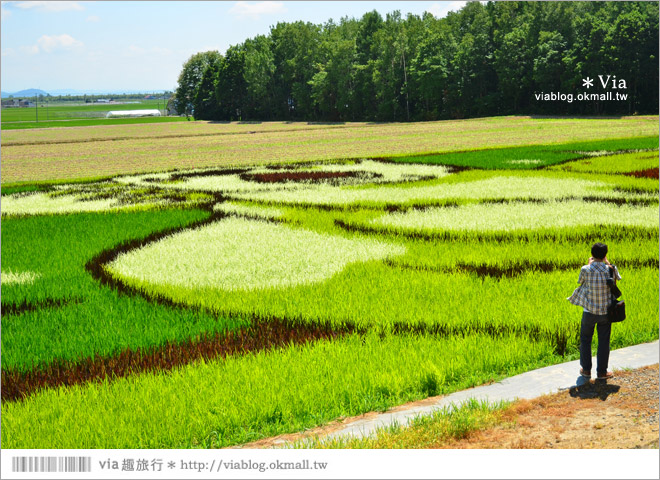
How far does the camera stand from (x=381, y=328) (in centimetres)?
823

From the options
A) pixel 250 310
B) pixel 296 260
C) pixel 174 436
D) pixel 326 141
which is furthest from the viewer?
pixel 326 141

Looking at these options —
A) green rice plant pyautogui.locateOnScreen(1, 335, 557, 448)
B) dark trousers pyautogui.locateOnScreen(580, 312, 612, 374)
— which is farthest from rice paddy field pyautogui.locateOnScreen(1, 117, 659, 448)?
dark trousers pyautogui.locateOnScreen(580, 312, 612, 374)

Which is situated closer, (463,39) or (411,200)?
(411,200)

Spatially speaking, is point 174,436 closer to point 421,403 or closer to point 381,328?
point 421,403

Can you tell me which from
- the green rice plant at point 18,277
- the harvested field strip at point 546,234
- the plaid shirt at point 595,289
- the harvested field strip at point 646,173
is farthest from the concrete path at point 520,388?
the harvested field strip at point 646,173

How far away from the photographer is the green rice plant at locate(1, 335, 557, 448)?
18.2 ft

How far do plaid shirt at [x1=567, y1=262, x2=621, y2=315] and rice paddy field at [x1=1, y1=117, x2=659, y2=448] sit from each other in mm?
1293

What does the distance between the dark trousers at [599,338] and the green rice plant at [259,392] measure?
3.25 ft

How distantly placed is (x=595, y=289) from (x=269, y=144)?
43654mm

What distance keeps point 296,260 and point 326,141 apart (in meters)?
37.3

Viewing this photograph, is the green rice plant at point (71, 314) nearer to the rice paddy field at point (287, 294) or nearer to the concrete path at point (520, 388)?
the rice paddy field at point (287, 294)

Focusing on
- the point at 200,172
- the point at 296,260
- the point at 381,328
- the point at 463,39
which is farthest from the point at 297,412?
the point at 463,39

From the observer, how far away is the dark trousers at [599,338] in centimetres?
582

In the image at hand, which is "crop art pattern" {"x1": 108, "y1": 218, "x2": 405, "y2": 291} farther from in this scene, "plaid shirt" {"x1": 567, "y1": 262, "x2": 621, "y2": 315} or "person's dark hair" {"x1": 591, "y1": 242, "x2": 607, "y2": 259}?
"person's dark hair" {"x1": 591, "y1": 242, "x2": 607, "y2": 259}
